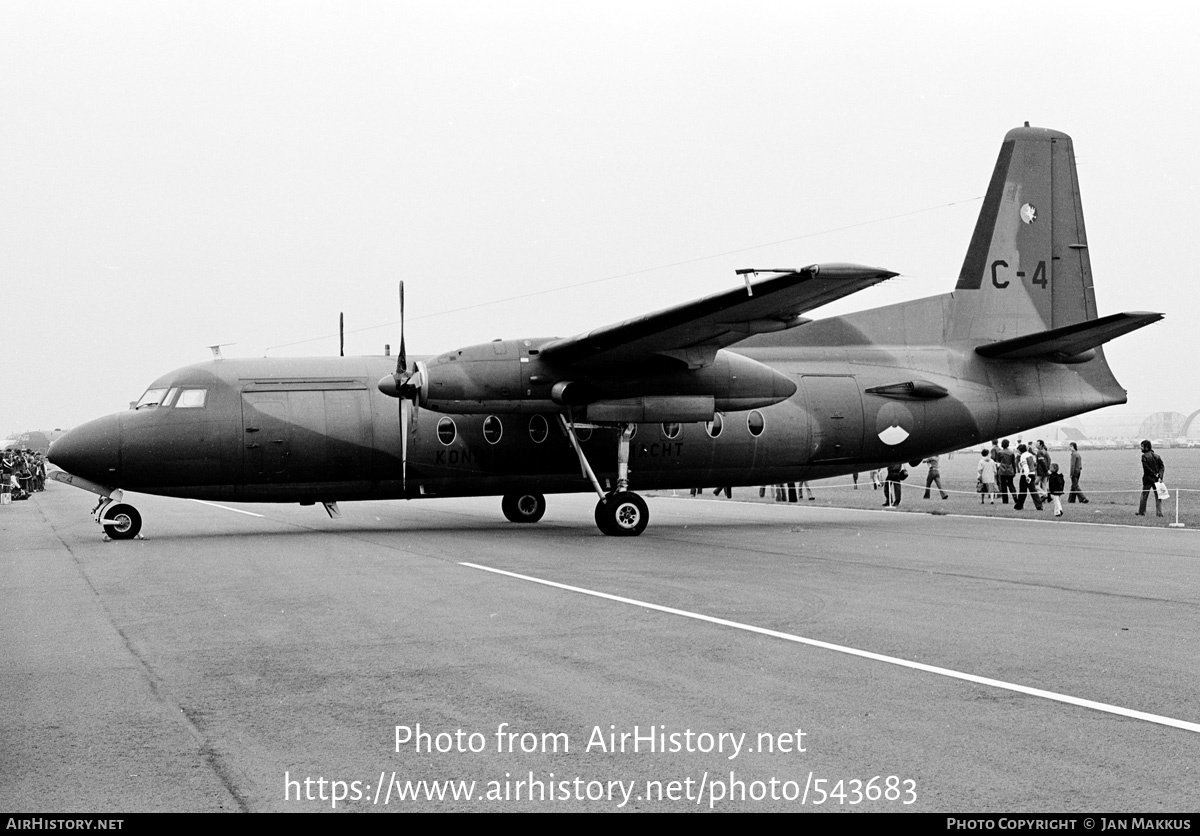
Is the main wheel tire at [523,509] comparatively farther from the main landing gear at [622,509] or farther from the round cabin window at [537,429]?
the main landing gear at [622,509]

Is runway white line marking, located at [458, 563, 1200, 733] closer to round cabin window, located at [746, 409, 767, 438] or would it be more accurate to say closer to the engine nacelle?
the engine nacelle

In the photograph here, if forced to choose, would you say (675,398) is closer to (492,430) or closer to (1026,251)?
(492,430)

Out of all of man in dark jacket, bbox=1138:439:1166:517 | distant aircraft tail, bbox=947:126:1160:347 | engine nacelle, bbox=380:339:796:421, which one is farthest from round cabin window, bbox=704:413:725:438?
man in dark jacket, bbox=1138:439:1166:517

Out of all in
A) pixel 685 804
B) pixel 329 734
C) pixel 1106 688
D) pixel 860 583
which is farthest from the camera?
pixel 860 583

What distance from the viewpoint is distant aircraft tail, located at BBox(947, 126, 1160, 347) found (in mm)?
24391

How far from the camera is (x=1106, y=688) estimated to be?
6793 millimetres

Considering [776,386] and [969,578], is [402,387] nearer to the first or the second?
[776,386]

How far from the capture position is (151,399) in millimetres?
19688

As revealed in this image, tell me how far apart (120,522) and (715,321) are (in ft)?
36.4

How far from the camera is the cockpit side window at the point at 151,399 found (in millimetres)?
19578

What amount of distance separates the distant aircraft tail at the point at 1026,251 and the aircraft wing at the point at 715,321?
7.84 meters

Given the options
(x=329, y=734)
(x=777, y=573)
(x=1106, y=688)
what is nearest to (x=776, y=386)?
(x=777, y=573)

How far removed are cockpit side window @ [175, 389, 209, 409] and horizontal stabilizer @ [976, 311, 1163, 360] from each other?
15.7 meters
